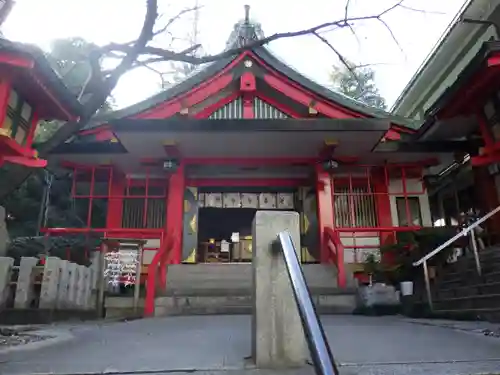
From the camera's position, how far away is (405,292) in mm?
8047

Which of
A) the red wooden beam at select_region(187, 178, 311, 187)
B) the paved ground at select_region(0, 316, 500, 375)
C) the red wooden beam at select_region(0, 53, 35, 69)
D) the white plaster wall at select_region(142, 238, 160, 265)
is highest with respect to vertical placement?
the red wooden beam at select_region(0, 53, 35, 69)

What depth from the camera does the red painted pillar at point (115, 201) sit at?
10883 millimetres

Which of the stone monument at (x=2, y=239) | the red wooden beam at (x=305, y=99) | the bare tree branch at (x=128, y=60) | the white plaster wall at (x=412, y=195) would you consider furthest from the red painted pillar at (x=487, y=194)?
the stone monument at (x=2, y=239)

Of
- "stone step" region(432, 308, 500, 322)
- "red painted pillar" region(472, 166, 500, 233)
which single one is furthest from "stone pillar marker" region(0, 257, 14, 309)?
"red painted pillar" region(472, 166, 500, 233)

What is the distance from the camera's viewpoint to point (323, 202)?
10148 millimetres

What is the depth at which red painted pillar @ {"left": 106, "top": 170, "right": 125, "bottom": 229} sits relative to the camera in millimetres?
10883

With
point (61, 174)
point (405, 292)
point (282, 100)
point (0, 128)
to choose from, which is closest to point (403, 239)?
point (405, 292)

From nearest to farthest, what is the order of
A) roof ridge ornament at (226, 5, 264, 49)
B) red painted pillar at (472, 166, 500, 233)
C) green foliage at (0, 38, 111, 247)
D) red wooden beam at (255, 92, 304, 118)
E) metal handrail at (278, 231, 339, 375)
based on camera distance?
metal handrail at (278, 231, 339, 375), red painted pillar at (472, 166, 500, 233), red wooden beam at (255, 92, 304, 118), green foliage at (0, 38, 111, 247), roof ridge ornament at (226, 5, 264, 49)

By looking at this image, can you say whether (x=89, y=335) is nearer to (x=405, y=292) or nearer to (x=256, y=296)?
(x=256, y=296)

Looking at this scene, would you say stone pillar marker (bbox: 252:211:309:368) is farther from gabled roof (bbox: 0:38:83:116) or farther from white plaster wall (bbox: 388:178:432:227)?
white plaster wall (bbox: 388:178:432:227)

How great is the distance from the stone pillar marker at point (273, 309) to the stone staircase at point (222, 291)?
5208mm

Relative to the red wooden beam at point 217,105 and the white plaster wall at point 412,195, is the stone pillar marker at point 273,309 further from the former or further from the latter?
the white plaster wall at point 412,195

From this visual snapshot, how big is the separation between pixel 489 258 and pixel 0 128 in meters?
8.62

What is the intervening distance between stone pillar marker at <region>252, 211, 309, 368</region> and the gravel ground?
246 cm
